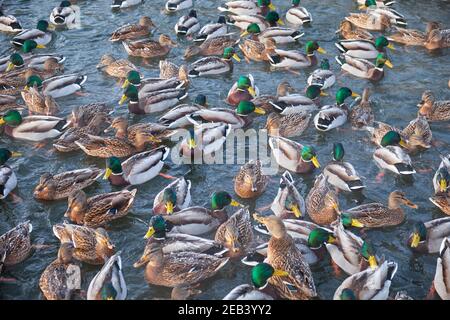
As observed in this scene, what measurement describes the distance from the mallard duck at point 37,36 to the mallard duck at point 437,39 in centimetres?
891

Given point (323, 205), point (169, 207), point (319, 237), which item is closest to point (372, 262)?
point (319, 237)

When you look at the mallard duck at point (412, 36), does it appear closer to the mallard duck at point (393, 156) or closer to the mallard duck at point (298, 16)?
the mallard duck at point (298, 16)

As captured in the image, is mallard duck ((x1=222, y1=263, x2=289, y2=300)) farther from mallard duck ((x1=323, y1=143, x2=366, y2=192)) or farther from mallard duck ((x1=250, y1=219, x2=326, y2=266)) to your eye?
mallard duck ((x1=323, y1=143, x2=366, y2=192))

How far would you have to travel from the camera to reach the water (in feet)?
26.9

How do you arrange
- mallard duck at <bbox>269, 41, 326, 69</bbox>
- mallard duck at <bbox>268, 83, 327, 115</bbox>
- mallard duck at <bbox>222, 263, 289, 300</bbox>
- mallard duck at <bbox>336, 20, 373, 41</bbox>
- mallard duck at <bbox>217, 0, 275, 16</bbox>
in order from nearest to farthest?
mallard duck at <bbox>222, 263, 289, 300</bbox> < mallard duck at <bbox>268, 83, 327, 115</bbox> < mallard duck at <bbox>269, 41, 326, 69</bbox> < mallard duck at <bbox>336, 20, 373, 41</bbox> < mallard duck at <bbox>217, 0, 275, 16</bbox>

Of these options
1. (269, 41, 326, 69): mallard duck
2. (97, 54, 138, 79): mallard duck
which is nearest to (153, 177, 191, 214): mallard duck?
(97, 54, 138, 79): mallard duck

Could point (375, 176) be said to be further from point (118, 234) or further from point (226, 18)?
point (226, 18)

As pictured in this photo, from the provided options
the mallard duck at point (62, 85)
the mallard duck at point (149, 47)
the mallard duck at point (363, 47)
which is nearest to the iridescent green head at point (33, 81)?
the mallard duck at point (62, 85)

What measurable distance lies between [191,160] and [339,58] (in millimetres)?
4778

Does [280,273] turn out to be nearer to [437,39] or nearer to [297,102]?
[297,102]

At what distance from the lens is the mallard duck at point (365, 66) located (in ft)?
42.1

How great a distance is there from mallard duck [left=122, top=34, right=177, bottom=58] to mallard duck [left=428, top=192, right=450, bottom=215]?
728 cm

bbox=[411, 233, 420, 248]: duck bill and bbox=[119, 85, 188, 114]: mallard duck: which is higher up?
bbox=[411, 233, 420, 248]: duck bill

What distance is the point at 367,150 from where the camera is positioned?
35.4ft
